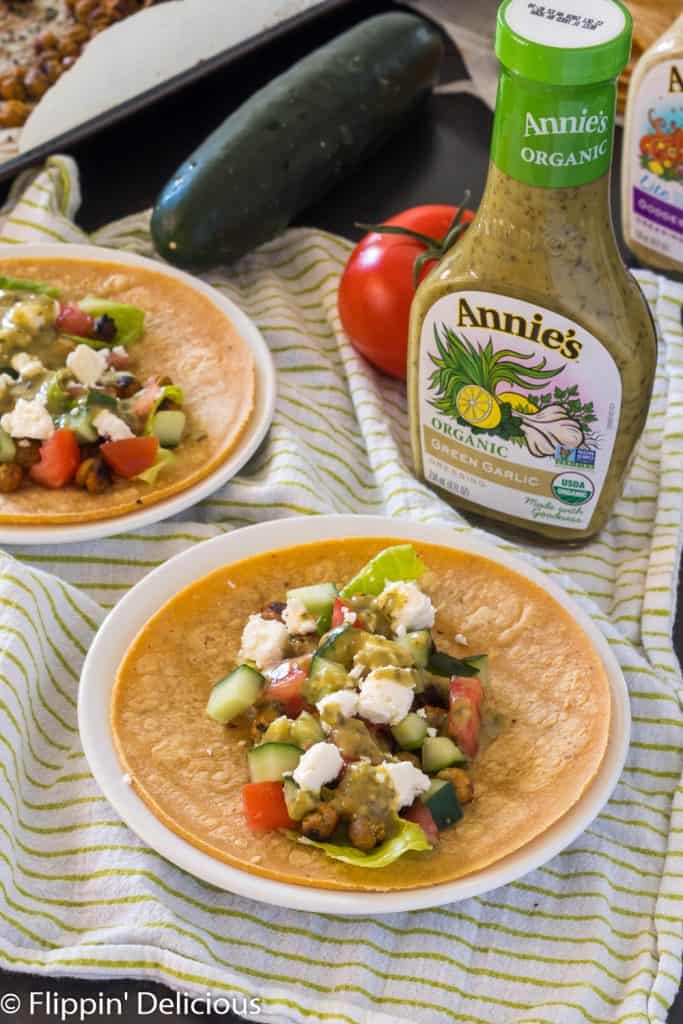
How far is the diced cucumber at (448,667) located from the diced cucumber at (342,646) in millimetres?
130

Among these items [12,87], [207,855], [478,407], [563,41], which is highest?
[563,41]

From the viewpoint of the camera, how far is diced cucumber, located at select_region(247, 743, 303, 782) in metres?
1.99

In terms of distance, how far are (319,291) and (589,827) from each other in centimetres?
152

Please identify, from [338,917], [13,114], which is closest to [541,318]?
[338,917]

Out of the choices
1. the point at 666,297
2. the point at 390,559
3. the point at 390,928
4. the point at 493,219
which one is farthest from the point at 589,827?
the point at 666,297

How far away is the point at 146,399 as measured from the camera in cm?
271

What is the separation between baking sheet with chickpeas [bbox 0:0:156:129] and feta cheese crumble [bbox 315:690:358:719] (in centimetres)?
192

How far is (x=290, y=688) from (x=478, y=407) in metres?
0.66

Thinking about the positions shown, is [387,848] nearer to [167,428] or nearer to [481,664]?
[481,664]

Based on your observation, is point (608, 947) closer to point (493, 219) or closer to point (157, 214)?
point (493, 219)

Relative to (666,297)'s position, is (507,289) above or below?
above

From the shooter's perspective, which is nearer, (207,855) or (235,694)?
(207,855)

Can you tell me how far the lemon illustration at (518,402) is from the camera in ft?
7.79

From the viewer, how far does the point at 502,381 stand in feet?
7.79
